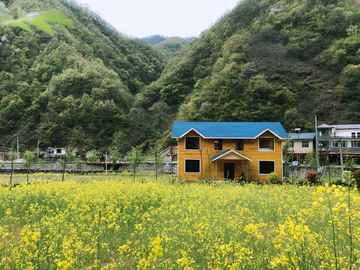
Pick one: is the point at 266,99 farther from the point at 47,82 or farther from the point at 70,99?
the point at 47,82

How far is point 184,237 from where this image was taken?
5340 millimetres

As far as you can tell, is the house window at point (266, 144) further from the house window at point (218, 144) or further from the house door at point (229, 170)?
the house window at point (218, 144)

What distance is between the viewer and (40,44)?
70.0 m

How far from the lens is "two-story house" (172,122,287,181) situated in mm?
21609

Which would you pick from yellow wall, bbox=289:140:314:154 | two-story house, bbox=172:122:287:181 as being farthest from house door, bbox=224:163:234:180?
yellow wall, bbox=289:140:314:154

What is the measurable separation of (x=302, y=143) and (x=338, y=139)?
511cm

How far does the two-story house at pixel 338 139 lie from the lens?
36.4 metres

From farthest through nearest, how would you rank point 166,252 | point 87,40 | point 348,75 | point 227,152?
point 87,40
point 348,75
point 227,152
point 166,252

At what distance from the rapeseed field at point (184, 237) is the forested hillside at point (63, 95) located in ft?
150

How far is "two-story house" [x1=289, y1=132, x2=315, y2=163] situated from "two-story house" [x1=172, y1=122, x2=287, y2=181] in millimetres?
19366

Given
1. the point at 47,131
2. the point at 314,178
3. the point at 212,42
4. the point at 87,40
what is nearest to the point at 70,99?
the point at 47,131

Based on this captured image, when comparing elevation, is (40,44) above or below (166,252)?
above

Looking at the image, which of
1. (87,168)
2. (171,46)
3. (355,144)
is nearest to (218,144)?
(87,168)

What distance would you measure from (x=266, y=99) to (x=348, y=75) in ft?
54.6
